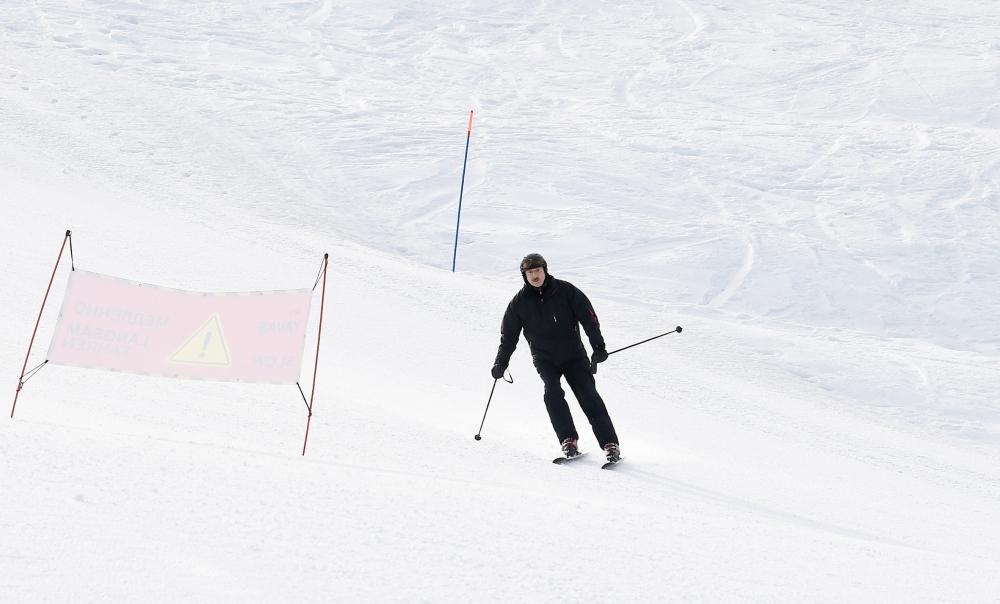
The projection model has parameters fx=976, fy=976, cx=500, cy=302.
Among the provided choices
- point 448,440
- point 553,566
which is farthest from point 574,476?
point 553,566

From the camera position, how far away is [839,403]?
9.84 metres

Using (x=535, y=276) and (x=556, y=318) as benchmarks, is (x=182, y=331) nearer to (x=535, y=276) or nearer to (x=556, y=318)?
(x=535, y=276)

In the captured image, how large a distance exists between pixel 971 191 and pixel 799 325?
6.05 m

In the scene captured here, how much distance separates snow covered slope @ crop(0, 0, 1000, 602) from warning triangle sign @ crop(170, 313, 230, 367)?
413mm

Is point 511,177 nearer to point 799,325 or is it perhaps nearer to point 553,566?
point 799,325

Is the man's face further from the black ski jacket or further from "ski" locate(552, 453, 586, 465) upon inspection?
"ski" locate(552, 453, 586, 465)

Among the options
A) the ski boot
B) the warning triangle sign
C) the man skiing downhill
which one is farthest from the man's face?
the warning triangle sign

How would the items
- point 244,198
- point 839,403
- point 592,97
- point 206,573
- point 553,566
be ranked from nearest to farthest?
point 206,573 < point 553,566 < point 839,403 < point 244,198 < point 592,97

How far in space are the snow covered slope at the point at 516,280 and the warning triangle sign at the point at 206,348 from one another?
0.41m

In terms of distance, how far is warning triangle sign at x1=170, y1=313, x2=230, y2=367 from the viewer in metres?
5.07

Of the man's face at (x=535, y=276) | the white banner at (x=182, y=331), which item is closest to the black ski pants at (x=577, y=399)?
the man's face at (x=535, y=276)

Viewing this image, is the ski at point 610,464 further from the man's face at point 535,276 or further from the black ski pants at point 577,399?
the man's face at point 535,276

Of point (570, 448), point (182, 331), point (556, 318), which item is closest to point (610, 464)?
point (570, 448)

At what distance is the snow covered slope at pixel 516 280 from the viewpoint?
3.51 meters
